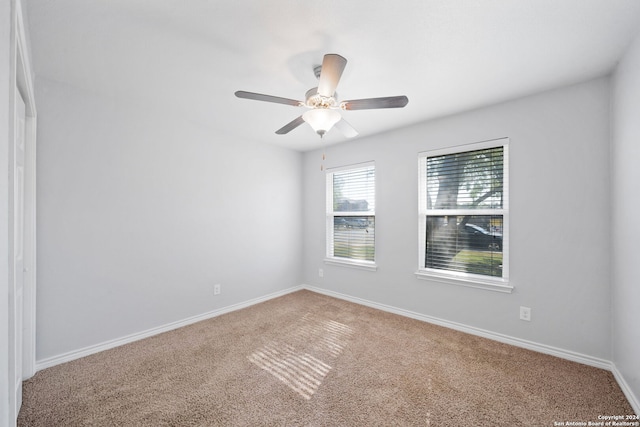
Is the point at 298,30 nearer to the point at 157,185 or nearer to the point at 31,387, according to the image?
the point at 157,185

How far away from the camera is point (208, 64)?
208cm

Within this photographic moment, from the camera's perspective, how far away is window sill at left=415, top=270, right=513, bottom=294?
2.71 meters

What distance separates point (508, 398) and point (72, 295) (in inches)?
141

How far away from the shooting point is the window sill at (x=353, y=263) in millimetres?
3759

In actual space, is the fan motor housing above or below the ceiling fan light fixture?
above

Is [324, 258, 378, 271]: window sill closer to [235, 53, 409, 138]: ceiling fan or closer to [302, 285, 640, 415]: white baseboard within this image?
[302, 285, 640, 415]: white baseboard

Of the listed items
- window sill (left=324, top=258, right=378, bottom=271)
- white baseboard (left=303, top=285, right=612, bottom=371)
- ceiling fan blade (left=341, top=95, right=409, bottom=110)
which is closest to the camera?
ceiling fan blade (left=341, top=95, right=409, bottom=110)

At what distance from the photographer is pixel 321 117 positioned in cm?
208

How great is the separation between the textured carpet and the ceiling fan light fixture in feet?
6.53

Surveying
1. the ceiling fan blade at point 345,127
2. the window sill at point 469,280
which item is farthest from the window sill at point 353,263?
the ceiling fan blade at point 345,127

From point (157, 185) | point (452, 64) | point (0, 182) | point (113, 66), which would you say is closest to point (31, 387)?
point (157, 185)

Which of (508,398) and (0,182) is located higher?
(0,182)

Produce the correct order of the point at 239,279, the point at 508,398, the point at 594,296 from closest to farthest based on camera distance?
the point at 508,398 < the point at 594,296 < the point at 239,279

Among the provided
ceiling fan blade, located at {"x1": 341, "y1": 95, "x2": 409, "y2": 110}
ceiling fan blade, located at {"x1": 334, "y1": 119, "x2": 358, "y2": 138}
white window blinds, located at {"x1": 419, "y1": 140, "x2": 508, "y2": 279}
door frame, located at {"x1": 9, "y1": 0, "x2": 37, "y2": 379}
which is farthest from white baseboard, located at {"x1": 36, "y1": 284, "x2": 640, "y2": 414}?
ceiling fan blade, located at {"x1": 341, "y1": 95, "x2": 409, "y2": 110}
